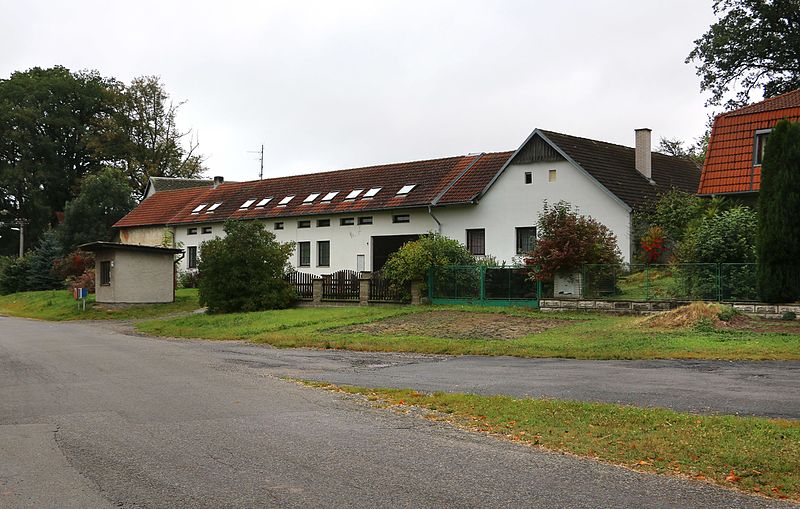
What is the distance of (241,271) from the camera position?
1223 inches

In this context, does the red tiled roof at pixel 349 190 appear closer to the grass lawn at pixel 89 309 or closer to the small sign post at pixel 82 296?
the grass lawn at pixel 89 309

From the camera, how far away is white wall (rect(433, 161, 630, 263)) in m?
31.2

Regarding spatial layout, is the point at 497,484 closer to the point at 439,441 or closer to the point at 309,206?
the point at 439,441

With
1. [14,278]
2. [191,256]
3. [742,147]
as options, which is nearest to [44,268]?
[14,278]

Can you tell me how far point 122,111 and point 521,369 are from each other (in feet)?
224

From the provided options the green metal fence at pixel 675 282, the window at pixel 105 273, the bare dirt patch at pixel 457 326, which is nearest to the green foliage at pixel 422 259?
the bare dirt patch at pixel 457 326

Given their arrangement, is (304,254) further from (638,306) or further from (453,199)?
(638,306)

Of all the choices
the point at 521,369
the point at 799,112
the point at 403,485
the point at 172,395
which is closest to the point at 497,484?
the point at 403,485

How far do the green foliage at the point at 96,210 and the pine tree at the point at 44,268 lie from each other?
1.76 m

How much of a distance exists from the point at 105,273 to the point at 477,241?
712 inches

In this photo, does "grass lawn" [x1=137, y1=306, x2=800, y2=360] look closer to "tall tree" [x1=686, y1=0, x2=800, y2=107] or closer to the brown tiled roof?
the brown tiled roof

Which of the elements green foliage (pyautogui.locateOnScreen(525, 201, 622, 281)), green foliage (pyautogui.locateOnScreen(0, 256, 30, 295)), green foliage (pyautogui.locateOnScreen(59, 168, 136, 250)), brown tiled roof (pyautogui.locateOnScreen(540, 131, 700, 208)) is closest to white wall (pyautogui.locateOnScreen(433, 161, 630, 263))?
brown tiled roof (pyautogui.locateOnScreen(540, 131, 700, 208))

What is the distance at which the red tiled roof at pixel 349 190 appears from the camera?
3725cm

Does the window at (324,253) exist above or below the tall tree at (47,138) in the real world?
below
